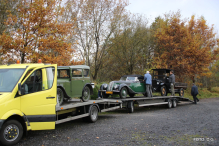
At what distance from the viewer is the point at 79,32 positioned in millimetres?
21797

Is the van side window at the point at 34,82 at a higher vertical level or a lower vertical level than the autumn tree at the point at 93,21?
lower

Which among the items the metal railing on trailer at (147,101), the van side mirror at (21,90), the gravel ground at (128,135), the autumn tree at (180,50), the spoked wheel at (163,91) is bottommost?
the gravel ground at (128,135)

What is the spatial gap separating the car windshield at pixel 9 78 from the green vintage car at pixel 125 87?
6.64 meters

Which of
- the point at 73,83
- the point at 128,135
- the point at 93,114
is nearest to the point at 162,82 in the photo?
the point at 93,114

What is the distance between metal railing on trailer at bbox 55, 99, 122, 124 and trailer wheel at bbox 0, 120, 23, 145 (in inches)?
53.0

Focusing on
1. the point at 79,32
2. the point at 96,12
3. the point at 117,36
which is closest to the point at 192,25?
the point at 117,36

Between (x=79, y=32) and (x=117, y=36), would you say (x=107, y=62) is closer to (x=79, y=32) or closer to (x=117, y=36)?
(x=117, y=36)

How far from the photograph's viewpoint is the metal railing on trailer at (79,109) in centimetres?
714

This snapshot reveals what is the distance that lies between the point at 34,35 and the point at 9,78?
8.36m

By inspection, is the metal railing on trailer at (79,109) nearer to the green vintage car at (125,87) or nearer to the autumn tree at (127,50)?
the green vintage car at (125,87)

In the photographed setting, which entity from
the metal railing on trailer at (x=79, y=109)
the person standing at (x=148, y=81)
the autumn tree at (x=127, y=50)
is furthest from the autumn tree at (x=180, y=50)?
the metal railing on trailer at (x=79, y=109)

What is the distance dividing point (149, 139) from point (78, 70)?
4.27m

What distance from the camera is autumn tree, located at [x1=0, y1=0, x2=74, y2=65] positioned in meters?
12.8

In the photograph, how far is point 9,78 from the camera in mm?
6012
